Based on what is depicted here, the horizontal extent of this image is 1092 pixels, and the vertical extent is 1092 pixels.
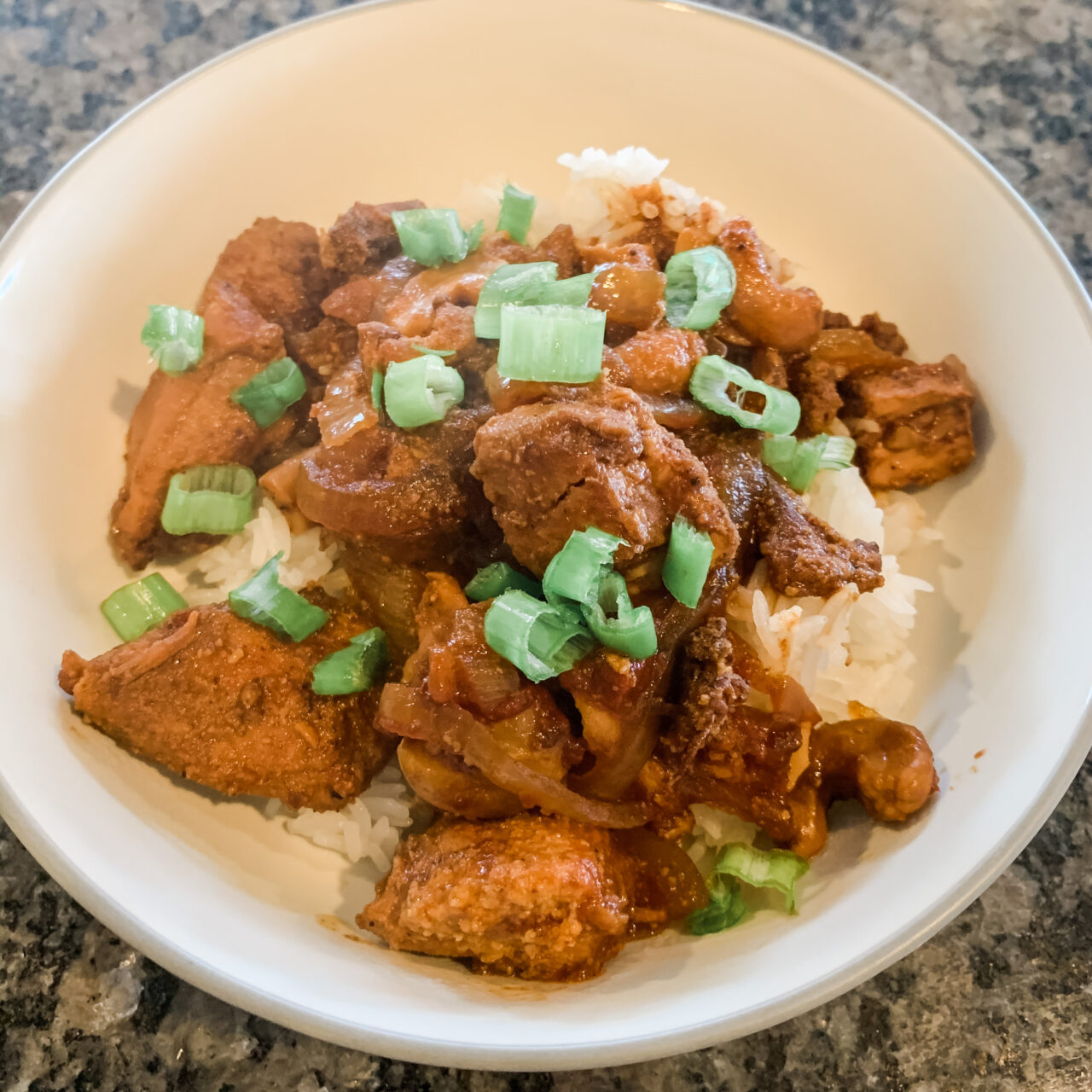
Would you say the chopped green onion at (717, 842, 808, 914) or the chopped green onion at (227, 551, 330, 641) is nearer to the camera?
the chopped green onion at (717, 842, 808, 914)

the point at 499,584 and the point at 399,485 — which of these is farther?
the point at 399,485

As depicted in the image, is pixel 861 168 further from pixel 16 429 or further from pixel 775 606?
pixel 16 429

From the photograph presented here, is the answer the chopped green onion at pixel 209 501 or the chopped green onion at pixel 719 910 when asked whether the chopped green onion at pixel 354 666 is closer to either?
the chopped green onion at pixel 209 501

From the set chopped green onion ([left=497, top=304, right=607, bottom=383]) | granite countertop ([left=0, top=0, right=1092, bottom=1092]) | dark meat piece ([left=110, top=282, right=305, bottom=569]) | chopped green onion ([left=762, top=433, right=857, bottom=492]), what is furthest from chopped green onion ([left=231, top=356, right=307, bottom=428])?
chopped green onion ([left=762, top=433, right=857, bottom=492])

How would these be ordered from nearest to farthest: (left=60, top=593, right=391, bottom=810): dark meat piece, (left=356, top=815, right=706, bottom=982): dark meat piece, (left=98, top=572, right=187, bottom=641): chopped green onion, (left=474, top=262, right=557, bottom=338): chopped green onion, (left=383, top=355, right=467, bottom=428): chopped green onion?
(left=356, top=815, right=706, bottom=982): dark meat piece, (left=60, top=593, right=391, bottom=810): dark meat piece, (left=383, top=355, right=467, bottom=428): chopped green onion, (left=474, top=262, right=557, bottom=338): chopped green onion, (left=98, top=572, right=187, bottom=641): chopped green onion

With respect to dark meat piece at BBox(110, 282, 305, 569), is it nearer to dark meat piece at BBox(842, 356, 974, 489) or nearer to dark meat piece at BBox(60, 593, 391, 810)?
dark meat piece at BBox(60, 593, 391, 810)

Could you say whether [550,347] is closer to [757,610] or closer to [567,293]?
[567,293]

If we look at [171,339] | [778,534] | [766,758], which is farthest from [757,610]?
[171,339]
